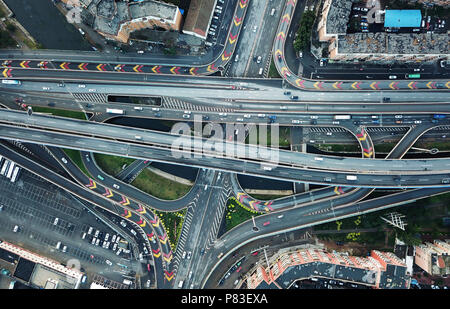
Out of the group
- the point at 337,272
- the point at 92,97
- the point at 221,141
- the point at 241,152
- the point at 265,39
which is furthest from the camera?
the point at 92,97

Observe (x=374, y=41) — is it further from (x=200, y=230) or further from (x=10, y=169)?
(x=10, y=169)

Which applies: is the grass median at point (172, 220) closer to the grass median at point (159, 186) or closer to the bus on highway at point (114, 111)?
the grass median at point (159, 186)

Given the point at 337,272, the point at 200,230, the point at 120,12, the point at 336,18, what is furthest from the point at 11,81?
the point at 337,272

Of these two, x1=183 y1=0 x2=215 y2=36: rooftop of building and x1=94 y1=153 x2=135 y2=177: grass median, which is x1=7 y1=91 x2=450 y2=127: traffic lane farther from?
x1=183 y1=0 x2=215 y2=36: rooftop of building

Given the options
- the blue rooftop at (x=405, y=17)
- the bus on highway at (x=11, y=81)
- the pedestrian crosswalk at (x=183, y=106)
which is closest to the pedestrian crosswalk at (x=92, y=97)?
the bus on highway at (x=11, y=81)

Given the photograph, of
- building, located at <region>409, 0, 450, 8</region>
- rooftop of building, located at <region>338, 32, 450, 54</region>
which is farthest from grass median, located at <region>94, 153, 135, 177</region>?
building, located at <region>409, 0, 450, 8</region>

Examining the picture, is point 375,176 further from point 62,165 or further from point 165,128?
Result: point 62,165
